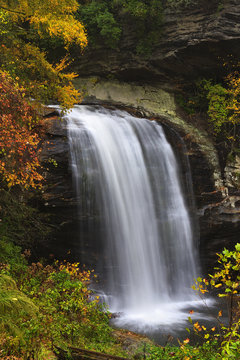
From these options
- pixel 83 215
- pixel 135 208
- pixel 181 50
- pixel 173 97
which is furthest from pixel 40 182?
pixel 173 97

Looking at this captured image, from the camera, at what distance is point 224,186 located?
44.2ft

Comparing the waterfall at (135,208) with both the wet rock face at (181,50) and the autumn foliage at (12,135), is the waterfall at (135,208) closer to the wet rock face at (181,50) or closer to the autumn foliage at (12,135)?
the autumn foliage at (12,135)

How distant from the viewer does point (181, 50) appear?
15609 mm

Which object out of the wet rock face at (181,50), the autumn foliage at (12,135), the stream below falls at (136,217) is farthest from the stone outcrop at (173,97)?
the autumn foliage at (12,135)

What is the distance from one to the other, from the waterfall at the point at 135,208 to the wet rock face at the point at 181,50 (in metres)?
5.09

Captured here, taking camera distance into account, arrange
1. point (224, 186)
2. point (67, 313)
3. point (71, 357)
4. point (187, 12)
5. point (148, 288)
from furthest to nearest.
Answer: point (187, 12) → point (224, 186) → point (148, 288) → point (67, 313) → point (71, 357)

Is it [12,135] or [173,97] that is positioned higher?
[173,97]

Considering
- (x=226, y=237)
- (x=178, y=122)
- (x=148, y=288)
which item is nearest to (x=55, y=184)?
(x=148, y=288)

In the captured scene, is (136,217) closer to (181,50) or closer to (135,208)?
(135,208)

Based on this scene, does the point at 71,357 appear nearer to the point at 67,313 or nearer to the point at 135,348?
the point at 67,313

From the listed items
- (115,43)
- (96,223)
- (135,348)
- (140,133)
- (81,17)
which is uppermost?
(81,17)

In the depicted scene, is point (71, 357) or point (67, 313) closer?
Answer: point (71, 357)

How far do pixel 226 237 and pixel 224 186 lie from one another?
7.10 feet

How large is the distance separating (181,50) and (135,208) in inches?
361
